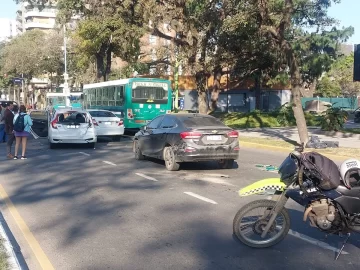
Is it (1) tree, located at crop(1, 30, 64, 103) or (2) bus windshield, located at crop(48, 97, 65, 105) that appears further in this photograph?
(1) tree, located at crop(1, 30, 64, 103)

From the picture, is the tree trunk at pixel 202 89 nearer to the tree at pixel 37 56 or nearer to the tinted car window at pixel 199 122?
the tinted car window at pixel 199 122

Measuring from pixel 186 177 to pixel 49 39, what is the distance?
5525 centimetres

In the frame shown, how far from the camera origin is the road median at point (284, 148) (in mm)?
16062

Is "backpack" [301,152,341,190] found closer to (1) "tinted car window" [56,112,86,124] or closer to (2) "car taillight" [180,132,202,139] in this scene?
(2) "car taillight" [180,132,202,139]

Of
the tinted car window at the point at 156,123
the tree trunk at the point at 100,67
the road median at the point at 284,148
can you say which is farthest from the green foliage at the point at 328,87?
the tinted car window at the point at 156,123

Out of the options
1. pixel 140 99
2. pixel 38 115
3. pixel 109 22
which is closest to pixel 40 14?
pixel 38 115

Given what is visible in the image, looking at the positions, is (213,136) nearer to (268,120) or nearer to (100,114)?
(100,114)

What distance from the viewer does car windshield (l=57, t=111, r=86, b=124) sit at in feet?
65.2

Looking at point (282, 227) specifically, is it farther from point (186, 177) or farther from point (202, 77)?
point (202, 77)

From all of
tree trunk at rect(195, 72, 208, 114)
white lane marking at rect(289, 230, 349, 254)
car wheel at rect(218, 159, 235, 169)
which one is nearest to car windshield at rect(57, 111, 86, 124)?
car wheel at rect(218, 159, 235, 169)

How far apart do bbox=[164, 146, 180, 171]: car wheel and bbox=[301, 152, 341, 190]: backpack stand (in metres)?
7.27

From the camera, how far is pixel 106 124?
78.9 ft

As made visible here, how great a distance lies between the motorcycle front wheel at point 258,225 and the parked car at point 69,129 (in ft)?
45.6

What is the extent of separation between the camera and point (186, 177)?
40.8 ft
